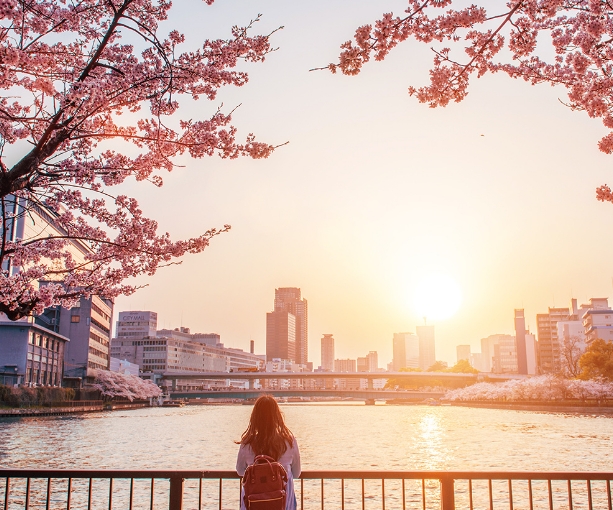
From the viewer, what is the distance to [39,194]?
11570 millimetres

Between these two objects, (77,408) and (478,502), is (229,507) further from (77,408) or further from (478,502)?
(77,408)

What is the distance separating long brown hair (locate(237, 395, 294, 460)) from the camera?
6582 millimetres

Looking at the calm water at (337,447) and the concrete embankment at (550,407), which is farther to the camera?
the concrete embankment at (550,407)

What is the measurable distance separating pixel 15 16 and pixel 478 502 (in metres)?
26.2

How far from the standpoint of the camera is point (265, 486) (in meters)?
6.21

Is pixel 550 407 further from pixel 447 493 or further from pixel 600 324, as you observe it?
pixel 447 493

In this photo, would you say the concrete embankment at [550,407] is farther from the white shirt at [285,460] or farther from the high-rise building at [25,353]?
the white shirt at [285,460]

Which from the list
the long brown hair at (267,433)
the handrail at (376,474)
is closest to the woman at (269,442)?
the long brown hair at (267,433)

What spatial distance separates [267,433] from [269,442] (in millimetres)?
95

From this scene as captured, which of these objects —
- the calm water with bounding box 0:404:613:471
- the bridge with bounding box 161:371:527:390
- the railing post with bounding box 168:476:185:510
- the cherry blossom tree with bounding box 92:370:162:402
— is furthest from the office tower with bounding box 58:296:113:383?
the railing post with bounding box 168:476:185:510

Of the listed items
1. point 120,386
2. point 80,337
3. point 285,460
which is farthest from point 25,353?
point 285,460

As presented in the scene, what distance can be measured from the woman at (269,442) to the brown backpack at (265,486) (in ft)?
0.91

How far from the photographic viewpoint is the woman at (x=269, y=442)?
6582 mm

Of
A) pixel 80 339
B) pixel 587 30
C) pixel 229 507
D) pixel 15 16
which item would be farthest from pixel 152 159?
pixel 80 339
